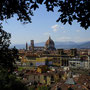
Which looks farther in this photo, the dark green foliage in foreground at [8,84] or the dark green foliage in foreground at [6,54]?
the dark green foliage in foreground at [8,84]

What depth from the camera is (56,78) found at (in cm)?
3338

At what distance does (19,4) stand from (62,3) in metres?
0.99

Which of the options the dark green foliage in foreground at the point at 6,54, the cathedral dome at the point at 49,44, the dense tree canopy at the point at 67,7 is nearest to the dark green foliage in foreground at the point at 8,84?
the dark green foliage in foreground at the point at 6,54

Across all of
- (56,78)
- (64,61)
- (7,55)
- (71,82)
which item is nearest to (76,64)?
(64,61)

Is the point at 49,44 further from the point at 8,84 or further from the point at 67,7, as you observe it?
the point at 67,7

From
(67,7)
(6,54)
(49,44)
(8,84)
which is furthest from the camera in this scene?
(49,44)

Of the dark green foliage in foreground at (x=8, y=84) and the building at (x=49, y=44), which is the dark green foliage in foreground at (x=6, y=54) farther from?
the building at (x=49, y=44)

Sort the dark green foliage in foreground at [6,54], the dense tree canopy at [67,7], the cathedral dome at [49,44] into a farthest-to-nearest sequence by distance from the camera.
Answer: the cathedral dome at [49,44], the dark green foliage in foreground at [6,54], the dense tree canopy at [67,7]

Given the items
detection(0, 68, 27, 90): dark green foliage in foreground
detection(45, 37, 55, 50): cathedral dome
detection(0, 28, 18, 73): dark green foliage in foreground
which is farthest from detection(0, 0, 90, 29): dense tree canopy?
Answer: detection(45, 37, 55, 50): cathedral dome

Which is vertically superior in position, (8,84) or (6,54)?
(6,54)

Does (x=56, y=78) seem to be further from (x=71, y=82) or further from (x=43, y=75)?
(x=71, y=82)

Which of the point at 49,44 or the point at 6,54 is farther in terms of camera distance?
the point at 49,44

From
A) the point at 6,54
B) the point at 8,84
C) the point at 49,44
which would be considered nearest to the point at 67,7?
the point at 6,54

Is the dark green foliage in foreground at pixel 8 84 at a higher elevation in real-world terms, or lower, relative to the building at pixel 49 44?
lower
